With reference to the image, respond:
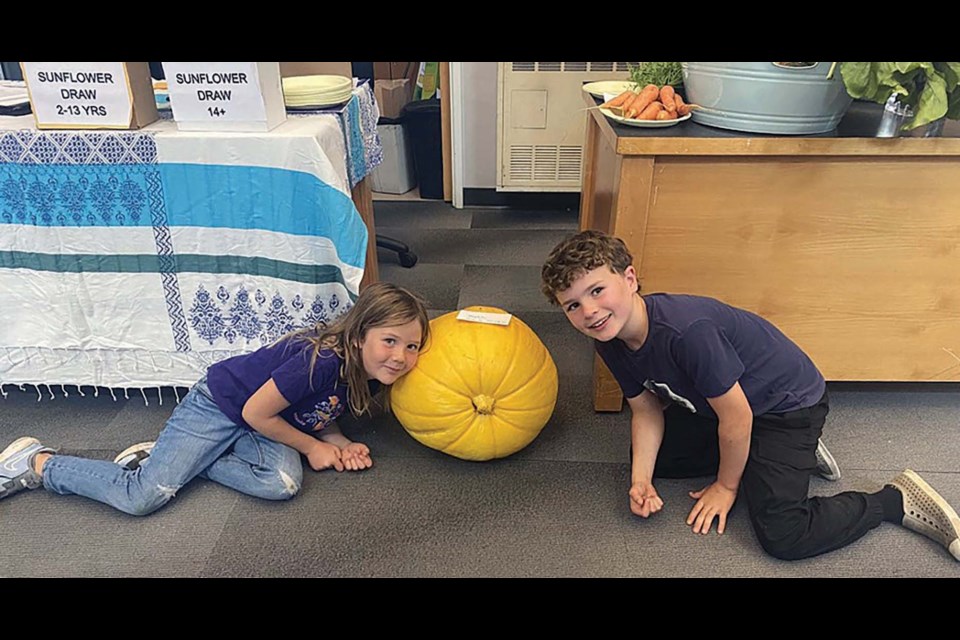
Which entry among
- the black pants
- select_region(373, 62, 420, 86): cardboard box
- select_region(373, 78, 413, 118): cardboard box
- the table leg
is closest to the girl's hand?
the table leg

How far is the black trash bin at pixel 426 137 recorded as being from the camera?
10.8ft

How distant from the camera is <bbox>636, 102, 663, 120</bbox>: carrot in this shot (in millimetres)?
1417

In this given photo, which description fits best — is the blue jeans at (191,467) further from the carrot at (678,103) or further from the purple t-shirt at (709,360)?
the carrot at (678,103)

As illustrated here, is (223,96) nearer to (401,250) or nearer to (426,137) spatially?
(401,250)

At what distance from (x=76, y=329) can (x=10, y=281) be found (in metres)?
0.17

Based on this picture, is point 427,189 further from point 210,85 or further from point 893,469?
point 893,469

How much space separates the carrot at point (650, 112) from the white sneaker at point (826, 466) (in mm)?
797

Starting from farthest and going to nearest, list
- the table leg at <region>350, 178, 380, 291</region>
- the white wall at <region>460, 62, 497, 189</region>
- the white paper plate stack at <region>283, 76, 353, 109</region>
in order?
the white wall at <region>460, 62, 497, 189</region> < the table leg at <region>350, 178, 380, 291</region> < the white paper plate stack at <region>283, 76, 353, 109</region>

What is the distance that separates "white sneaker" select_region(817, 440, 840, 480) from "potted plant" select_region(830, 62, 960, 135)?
691 mm

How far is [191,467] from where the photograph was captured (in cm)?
140

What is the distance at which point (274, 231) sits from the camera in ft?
4.83

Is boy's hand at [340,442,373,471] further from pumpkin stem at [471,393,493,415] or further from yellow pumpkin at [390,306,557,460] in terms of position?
pumpkin stem at [471,393,493,415]

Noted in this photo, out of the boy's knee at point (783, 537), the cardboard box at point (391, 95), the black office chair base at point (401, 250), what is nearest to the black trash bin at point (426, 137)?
the cardboard box at point (391, 95)
